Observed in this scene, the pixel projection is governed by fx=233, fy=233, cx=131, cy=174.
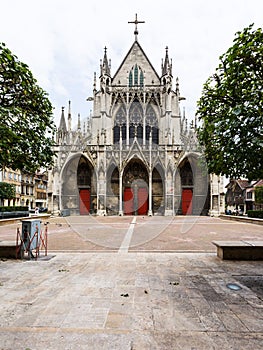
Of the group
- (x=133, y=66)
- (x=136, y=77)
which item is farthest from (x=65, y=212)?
(x=133, y=66)

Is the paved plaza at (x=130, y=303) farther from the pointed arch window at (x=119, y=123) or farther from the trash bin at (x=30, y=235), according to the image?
the pointed arch window at (x=119, y=123)

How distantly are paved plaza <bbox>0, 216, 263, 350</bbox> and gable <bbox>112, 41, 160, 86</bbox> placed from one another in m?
29.7

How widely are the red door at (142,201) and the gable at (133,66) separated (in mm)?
15154

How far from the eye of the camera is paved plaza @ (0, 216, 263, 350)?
283 cm

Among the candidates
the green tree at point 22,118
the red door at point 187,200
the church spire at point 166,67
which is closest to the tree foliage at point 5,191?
the red door at point 187,200

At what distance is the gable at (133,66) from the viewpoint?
106ft

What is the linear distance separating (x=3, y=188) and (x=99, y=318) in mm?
39764

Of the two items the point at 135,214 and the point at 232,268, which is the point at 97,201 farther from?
the point at 232,268

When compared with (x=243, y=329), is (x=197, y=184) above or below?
above

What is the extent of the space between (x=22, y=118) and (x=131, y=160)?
2300 cm

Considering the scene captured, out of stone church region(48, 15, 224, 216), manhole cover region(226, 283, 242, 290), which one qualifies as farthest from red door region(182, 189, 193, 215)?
manhole cover region(226, 283, 242, 290)

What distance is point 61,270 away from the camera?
18.9 feet

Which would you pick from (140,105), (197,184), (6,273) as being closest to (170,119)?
(140,105)

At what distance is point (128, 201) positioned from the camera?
2802 cm
